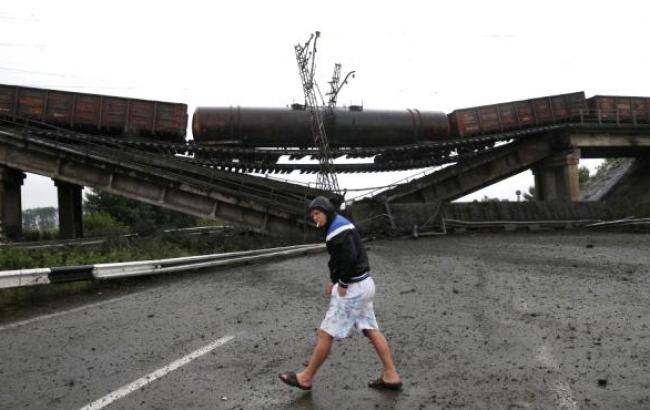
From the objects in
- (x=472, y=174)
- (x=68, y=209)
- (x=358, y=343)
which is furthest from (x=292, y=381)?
(x=472, y=174)

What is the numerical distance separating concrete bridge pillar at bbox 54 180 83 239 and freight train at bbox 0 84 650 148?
3.77 metres

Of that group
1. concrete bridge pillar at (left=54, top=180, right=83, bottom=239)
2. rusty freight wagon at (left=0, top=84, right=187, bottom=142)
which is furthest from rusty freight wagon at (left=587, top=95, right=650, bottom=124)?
concrete bridge pillar at (left=54, top=180, right=83, bottom=239)

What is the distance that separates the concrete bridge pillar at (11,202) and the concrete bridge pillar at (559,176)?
25.4 meters

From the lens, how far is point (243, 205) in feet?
55.2

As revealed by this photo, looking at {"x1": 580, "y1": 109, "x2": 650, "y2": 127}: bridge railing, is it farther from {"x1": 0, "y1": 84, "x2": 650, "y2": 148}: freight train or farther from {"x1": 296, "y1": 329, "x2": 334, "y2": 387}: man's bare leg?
{"x1": 296, "y1": 329, "x2": 334, "y2": 387}: man's bare leg

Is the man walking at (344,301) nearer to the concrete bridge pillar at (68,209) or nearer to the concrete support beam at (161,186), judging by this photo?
the concrete support beam at (161,186)

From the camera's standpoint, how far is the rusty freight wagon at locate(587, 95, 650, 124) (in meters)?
26.4

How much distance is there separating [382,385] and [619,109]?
28867 mm

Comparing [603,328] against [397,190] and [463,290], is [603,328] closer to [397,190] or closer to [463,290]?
[463,290]

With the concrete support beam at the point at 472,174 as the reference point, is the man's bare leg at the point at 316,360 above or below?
below

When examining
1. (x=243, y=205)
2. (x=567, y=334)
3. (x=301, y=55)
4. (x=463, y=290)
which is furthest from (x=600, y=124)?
(x=567, y=334)

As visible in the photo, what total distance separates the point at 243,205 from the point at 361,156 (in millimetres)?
8400

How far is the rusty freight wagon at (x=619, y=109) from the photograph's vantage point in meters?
26.4

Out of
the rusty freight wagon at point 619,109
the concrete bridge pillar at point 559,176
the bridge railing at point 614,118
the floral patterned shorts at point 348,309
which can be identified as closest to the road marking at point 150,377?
the floral patterned shorts at point 348,309
